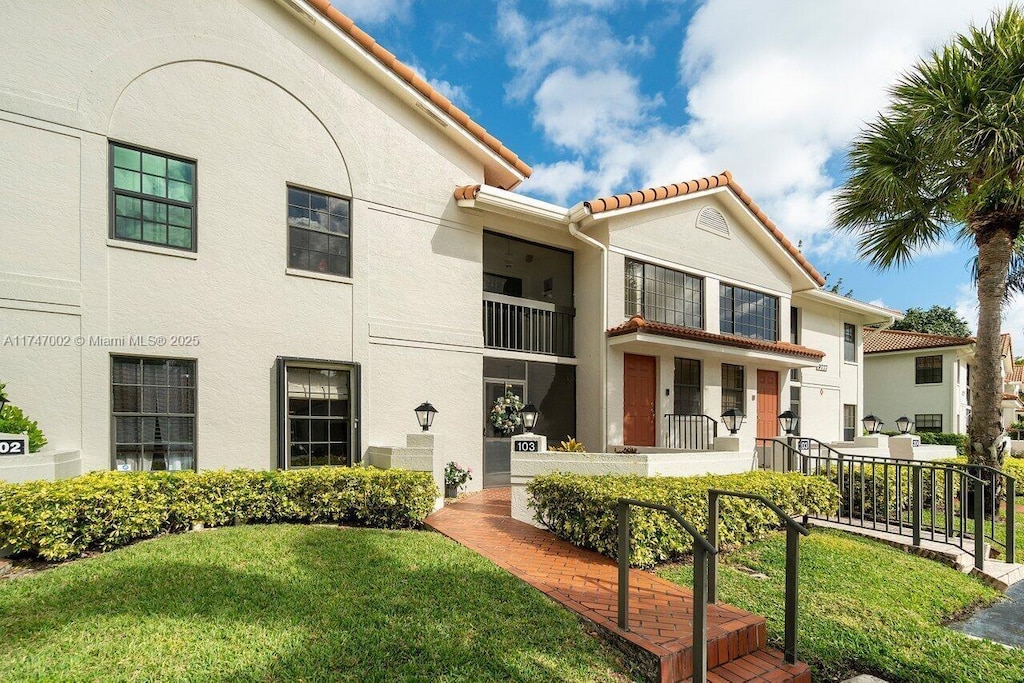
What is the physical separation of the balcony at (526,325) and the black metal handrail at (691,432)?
3373mm

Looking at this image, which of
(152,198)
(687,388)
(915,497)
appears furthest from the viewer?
(687,388)

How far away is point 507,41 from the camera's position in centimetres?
1244

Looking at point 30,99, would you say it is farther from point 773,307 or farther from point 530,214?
point 773,307

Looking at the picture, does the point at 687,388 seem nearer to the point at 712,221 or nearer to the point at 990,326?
the point at 712,221

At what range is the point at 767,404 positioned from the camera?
16.3 metres

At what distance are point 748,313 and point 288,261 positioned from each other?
12.8 metres

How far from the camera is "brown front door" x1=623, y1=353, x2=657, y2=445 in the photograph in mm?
12719

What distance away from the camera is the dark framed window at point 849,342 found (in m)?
20.4

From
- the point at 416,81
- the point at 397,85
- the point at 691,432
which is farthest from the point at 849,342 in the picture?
the point at 397,85

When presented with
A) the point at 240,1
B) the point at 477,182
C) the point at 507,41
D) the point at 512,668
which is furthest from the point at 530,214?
the point at 512,668

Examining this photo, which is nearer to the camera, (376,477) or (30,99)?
(30,99)

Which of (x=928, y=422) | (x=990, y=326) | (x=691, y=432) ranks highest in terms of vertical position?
(x=990, y=326)

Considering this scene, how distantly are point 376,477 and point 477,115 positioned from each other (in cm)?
776

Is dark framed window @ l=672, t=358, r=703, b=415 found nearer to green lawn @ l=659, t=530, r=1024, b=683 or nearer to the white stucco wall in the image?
the white stucco wall
